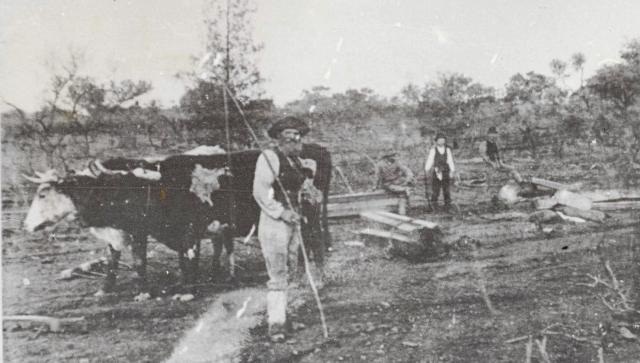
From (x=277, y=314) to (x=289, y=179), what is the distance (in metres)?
0.92

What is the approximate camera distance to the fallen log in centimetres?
350

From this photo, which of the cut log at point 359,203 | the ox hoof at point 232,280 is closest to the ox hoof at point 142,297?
the ox hoof at point 232,280

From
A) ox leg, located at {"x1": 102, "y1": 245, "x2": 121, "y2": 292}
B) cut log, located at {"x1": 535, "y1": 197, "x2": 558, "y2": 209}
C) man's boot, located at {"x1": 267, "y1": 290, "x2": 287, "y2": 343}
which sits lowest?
→ man's boot, located at {"x1": 267, "y1": 290, "x2": 287, "y2": 343}

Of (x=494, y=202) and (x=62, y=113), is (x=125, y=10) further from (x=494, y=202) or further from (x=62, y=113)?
(x=494, y=202)

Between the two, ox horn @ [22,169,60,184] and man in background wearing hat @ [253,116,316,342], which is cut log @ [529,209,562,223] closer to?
man in background wearing hat @ [253,116,316,342]

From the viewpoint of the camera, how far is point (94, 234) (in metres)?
3.64

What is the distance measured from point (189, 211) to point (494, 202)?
228 cm

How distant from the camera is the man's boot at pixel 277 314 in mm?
3553

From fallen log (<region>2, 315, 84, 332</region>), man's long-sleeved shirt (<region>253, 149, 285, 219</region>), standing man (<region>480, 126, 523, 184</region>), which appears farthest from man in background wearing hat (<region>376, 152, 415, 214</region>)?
fallen log (<region>2, 315, 84, 332</region>)

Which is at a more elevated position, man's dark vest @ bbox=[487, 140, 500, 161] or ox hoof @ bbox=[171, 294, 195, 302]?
man's dark vest @ bbox=[487, 140, 500, 161]

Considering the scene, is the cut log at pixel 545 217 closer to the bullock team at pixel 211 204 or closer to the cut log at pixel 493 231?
the cut log at pixel 493 231

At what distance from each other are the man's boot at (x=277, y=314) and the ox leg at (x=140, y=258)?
0.88 meters

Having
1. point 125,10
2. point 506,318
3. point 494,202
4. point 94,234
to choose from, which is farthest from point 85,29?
point 506,318

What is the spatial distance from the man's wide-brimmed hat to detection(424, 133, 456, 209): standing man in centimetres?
97
